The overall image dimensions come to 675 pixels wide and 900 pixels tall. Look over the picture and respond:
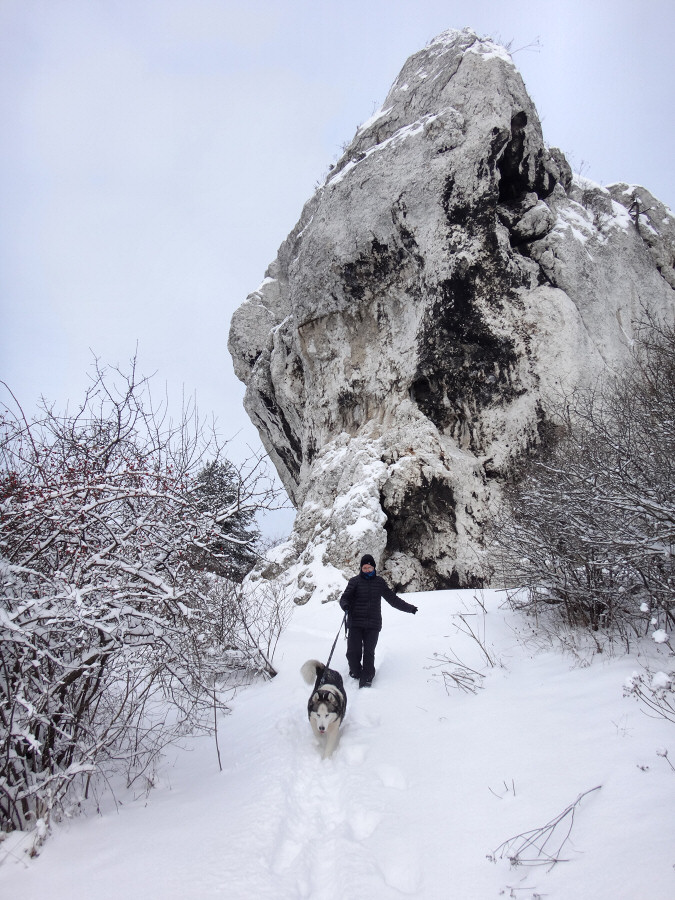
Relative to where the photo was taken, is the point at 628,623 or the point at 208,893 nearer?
the point at 208,893

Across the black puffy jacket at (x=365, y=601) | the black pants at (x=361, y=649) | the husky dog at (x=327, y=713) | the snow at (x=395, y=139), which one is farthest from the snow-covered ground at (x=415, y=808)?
the snow at (x=395, y=139)

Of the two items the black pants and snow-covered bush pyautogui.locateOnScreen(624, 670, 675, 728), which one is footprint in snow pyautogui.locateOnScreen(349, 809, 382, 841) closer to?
snow-covered bush pyautogui.locateOnScreen(624, 670, 675, 728)

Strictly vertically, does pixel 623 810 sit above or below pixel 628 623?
below

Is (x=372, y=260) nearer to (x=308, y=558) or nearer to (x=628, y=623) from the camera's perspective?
(x=308, y=558)

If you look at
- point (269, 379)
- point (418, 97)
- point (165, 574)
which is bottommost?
point (165, 574)

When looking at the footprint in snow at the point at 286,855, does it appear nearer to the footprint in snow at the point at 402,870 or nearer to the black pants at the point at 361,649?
the footprint in snow at the point at 402,870

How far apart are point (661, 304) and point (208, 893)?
17.5 m

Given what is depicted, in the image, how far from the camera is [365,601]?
214 inches

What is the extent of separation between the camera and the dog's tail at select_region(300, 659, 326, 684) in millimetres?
4664

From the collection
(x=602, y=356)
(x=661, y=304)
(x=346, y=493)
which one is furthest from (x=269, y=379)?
(x=661, y=304)

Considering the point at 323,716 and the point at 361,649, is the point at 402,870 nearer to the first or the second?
the point at 323,716

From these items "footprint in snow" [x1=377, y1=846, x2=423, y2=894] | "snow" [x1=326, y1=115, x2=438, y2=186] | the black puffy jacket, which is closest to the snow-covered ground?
"footprint in snow" [x1=377, y1=846, x2=423, y2=894]

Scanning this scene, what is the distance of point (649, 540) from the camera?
3.08 m

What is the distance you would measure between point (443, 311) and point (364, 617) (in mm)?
8787
